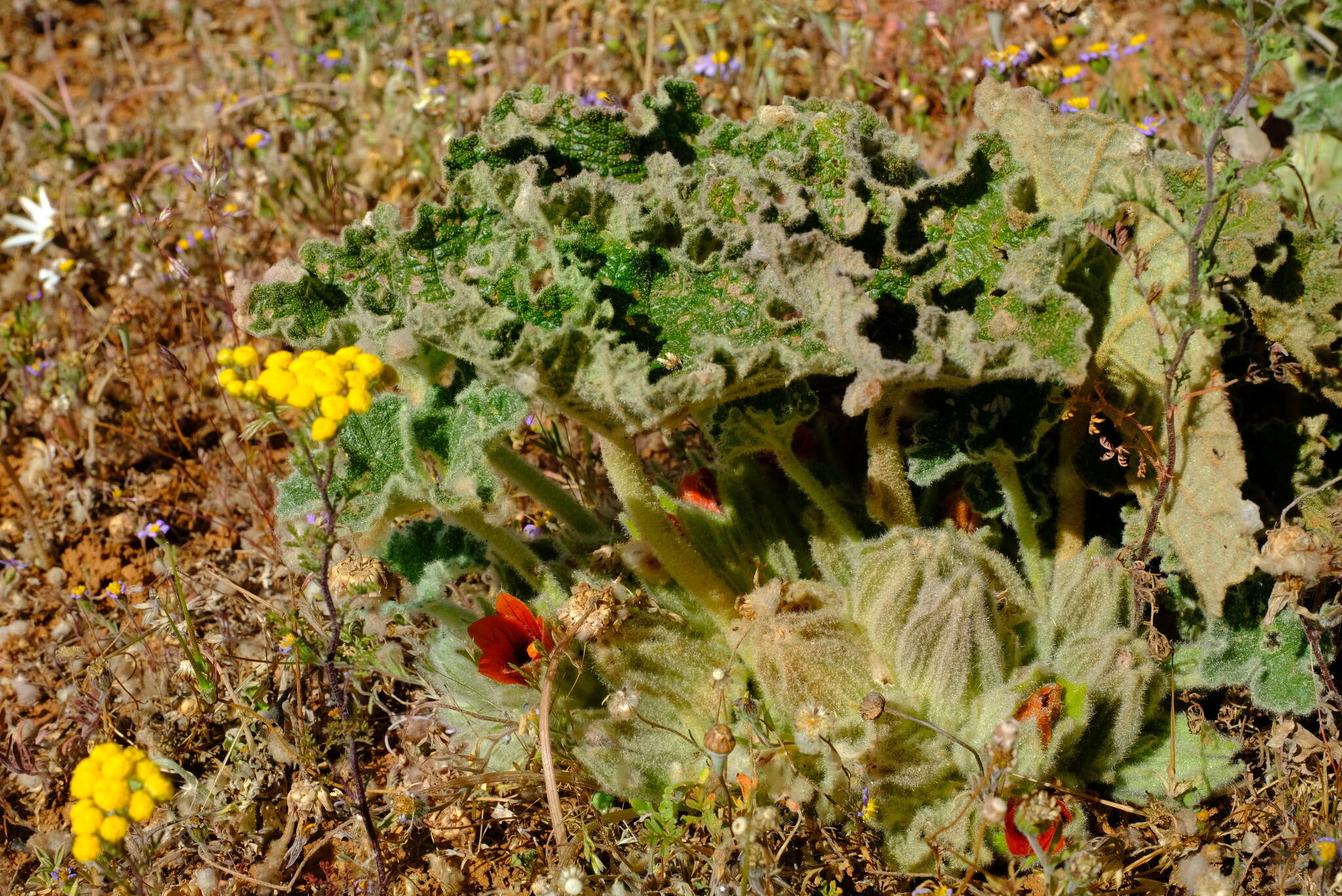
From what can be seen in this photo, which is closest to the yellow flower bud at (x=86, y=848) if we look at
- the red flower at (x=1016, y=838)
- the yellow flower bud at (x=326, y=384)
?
the yellow flower bud at (x=326, y=384)

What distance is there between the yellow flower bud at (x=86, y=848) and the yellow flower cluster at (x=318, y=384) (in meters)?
0.84

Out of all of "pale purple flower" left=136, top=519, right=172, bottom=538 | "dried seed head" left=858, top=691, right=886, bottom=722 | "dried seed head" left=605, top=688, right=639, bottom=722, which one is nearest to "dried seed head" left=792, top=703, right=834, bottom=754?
"dried seed head" left=858, top=691, right=886, bottom=722

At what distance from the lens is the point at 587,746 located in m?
2.75

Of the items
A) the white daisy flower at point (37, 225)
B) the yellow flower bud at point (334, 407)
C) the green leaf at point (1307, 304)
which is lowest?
the white daisy flower at point (37, 225)

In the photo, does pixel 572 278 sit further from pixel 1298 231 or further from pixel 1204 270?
pixel 1298 231

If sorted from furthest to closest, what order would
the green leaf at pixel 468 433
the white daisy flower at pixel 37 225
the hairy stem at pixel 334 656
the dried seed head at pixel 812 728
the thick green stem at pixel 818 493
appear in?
the white daisy flower at pixel 37 225
the thick green stem at pixel 818 493
the dried seed head at pixel 812 728
the green leaf at pixel 468 433
the hairy stem at pixel 334 656

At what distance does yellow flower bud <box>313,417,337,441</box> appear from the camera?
2.07 m

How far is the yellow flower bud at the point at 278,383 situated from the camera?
7.04ft

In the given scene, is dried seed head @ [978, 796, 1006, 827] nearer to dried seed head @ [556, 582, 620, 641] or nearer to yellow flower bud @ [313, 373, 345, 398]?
dried seed head @ [556, 582, 620, 641]

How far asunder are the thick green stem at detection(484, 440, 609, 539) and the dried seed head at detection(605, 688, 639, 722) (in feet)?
1.68

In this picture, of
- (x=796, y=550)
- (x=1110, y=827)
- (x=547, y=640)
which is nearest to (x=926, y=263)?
(x=796, y=550)

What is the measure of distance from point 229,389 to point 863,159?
5.19 feet

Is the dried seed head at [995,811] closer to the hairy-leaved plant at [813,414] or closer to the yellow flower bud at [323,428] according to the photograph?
the hairy-leaved plant at [813,414]


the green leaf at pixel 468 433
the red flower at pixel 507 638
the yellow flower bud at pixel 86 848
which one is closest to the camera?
the yellow flower bud at pixel 86 848
